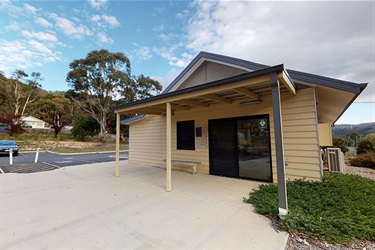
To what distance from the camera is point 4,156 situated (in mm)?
12266

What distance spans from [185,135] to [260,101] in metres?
3.28

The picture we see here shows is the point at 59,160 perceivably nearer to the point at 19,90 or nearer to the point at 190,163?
the point at 190,163

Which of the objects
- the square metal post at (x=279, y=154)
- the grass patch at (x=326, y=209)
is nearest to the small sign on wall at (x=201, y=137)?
the grass patch at (x=326, y=209)

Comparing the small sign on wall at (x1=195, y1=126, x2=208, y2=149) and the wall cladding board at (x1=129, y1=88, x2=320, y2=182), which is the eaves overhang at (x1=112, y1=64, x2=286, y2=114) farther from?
the small sign on wall at (x1=195, y1=126, x2=208, y2=149)

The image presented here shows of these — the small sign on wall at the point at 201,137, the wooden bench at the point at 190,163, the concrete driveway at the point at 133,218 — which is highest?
the small sign on wall at the point at 201,137

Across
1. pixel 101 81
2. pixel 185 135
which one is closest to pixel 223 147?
pixel 185 135

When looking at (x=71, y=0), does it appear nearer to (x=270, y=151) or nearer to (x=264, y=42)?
(x=264, y=42)

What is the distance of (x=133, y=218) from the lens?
9.62 feet

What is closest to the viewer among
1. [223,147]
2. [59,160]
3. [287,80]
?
[287,80]

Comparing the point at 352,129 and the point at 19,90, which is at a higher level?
the point at 19,90

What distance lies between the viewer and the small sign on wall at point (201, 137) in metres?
6.41

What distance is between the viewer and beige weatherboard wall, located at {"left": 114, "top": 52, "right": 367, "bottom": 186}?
11.8ft

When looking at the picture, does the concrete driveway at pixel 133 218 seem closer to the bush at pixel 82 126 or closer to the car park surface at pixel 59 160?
the car park surface at pixel 59 160

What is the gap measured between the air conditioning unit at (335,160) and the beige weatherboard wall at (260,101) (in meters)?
1.73
